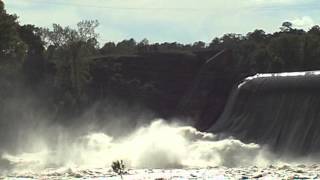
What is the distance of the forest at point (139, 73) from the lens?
255ft

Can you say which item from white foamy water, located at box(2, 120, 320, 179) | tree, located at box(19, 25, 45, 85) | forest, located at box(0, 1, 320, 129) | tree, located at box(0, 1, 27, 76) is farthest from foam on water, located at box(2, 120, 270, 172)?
tree, located at box(19, 25, 45, 85)

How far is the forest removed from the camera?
77812 millimetres

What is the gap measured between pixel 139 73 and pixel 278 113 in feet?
159

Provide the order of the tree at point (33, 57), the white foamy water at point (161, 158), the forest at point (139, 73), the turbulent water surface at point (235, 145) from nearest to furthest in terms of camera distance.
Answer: the white foamy water at point (161, 158)
the turbulent water surface at point (235, 145)
the forest at point (139, 73)
the tree at point (33, 57)

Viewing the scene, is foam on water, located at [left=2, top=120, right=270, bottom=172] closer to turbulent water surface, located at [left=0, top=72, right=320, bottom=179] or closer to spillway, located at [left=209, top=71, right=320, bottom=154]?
turbulent water surface, located at [left=0, top=72, right=320, bottom=179]

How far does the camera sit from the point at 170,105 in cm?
8538

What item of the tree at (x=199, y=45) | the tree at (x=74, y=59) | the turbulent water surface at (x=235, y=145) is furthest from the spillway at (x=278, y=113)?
the tree at (x=199, y=45)

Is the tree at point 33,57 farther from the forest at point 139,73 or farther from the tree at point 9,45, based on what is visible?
the tree at point 9,45

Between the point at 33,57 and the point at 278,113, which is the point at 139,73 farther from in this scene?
the point at 278,113

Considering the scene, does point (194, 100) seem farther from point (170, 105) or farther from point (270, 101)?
point (270, 101)

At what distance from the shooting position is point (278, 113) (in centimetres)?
4706

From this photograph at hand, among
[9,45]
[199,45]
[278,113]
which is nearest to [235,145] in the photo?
[278,113]

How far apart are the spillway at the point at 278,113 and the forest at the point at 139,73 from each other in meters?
17.8

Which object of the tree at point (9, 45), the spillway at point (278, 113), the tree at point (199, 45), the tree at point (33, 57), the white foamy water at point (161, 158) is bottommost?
the white foamy water at point (161, 158)
